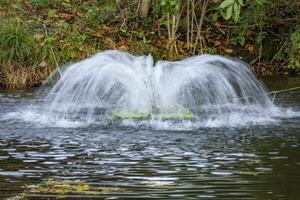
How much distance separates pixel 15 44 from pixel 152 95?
534cm

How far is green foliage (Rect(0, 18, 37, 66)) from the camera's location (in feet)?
49.9

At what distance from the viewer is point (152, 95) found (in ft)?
36.4

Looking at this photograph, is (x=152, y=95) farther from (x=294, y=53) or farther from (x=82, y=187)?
(x=294, y=53)

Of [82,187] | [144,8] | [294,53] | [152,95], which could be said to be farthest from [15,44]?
[82,187]

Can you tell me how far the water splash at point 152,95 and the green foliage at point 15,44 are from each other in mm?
1974

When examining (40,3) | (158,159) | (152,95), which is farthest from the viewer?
(40,3)

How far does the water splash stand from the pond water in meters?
0.62

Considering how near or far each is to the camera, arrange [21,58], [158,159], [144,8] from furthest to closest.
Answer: [144,8]
[21,58]
[158,159]

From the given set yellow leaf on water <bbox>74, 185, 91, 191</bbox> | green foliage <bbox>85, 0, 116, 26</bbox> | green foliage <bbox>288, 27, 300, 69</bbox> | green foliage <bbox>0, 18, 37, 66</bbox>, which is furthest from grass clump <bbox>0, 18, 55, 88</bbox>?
yellow leaf on water <bbox>74, 185, 91, 191</bbox>

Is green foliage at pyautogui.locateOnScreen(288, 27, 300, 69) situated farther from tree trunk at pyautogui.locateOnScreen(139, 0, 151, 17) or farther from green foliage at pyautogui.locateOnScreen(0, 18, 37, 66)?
green foliage at pyautogui.locateOnScreen(0, 18, 37, 66)

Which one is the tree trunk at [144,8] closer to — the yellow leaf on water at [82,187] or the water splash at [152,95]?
the water splash at [152,95]

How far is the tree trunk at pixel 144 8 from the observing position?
59.8 ft

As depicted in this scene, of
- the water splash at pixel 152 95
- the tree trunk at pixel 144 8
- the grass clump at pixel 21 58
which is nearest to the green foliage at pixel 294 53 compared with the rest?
the water splash at pixel 152 95

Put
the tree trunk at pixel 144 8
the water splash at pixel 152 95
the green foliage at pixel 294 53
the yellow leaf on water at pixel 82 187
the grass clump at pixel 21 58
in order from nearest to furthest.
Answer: the yellow leaf on water at pixel 82 187 < the water splash at pixel 152 95 < the grass clump at pixel 21 58 < the green foliage at pixel 294 53 < the tree trunk at pixel 144 8
